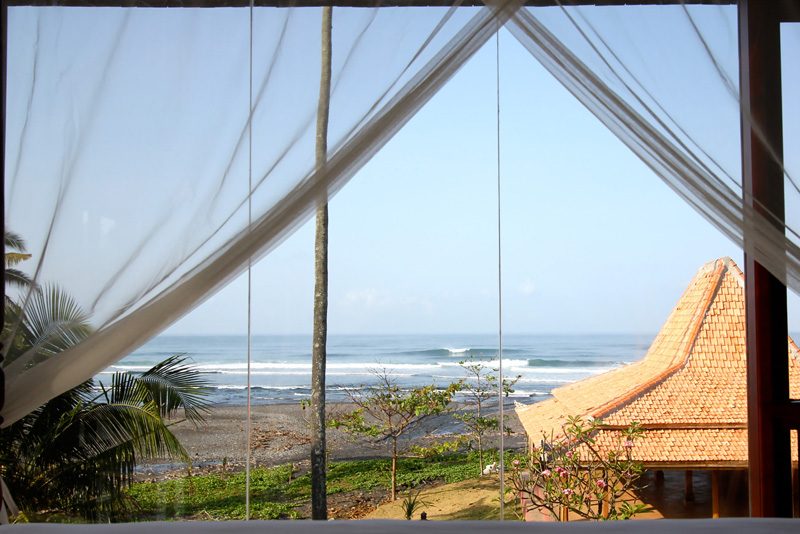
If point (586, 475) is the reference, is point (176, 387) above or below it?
above

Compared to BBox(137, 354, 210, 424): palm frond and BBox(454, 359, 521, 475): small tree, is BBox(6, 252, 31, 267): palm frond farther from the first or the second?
BBox(454, 359, 521, 475): small tree

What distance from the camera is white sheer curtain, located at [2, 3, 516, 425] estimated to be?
202 centimetres

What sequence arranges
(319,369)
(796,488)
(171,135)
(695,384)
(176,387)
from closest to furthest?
(171,135) → (796,488) → (176,387) → (695,384) → (319,369)

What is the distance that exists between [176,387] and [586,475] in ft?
5.42

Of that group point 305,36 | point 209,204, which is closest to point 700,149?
point 305,36

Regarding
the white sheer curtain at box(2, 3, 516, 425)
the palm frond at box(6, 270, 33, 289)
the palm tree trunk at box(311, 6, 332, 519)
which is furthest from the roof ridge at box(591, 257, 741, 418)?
the palm frond at box(6, 270, 33, 289)

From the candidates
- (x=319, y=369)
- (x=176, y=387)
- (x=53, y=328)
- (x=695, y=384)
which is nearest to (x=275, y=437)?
(x=319, y=369)

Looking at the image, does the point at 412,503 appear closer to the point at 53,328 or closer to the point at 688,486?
the point at 688,486

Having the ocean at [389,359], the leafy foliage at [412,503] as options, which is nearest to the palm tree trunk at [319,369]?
the ocean at [389,359]

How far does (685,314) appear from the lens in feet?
9.55

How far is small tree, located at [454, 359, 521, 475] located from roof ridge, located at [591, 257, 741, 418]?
492 millimetres

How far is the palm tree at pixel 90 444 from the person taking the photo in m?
2.45

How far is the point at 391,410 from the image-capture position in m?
3.36

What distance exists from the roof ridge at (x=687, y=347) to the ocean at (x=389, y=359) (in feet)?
0.39
